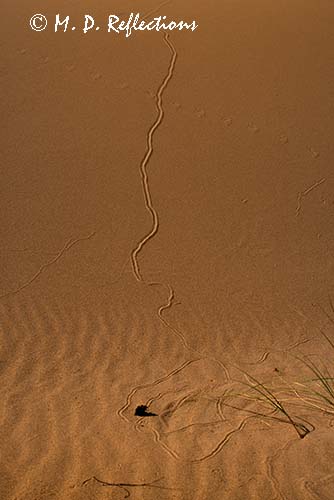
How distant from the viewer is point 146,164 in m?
8.05

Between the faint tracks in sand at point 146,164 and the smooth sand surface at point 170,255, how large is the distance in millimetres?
26

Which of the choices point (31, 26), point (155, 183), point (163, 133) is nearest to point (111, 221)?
point (155, 183)

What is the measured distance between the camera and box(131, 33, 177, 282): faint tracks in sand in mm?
6781

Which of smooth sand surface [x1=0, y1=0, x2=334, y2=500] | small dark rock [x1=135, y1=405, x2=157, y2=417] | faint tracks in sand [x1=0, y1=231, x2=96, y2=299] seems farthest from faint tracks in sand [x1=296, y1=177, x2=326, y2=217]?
small dark rock [x1=135, y1=405, x2=157, y2=417]

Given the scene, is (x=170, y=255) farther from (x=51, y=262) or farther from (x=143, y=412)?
(x=143, y=412)

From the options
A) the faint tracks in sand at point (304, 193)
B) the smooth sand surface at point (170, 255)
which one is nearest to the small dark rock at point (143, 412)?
the smooth sand surface at point (170, 255)

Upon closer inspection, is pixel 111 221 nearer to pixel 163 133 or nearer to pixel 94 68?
pixel 163 133

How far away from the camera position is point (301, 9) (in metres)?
10.8

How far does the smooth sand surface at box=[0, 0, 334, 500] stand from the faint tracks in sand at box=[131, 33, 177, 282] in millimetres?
26

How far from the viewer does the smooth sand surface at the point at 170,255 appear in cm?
373

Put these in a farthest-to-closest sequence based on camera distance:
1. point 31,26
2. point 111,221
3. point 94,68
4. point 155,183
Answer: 1. point 31,26
2. point 94,68
3. point 155,183
4. point 111,221

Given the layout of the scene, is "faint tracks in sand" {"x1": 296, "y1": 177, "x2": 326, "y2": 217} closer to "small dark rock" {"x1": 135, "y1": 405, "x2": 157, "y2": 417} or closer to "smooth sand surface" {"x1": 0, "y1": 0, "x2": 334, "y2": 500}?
"smooth sand surface" {"x1": 0, "y1": 0, "x2": 334, "y2": 500}

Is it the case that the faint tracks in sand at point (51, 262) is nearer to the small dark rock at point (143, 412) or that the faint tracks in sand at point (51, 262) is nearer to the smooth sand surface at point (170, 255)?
the smooth sand surface at point (170, 255)

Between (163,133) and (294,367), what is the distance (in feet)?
13.8
